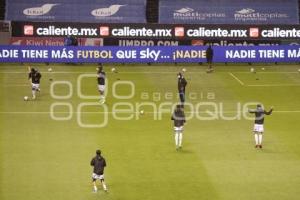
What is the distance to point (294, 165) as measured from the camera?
91.4 feet

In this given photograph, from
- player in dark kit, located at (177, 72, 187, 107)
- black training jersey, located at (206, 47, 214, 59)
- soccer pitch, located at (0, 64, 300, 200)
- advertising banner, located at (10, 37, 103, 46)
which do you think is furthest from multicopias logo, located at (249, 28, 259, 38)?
player in dark kit, located at (177, 72, 187, 107)

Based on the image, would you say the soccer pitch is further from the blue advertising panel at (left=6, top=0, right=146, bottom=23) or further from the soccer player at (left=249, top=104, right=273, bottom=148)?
the blue advertising panel at (left=6, top=0, right=146, bottom=23)

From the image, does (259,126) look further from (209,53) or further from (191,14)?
(191,14)

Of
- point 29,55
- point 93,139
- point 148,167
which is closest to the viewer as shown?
point 148,167

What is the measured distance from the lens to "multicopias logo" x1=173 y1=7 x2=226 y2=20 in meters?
61.8

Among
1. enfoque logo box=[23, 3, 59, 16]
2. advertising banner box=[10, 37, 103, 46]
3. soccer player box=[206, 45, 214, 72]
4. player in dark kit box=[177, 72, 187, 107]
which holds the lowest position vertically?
player in dark kit box=[177, 72, 187, 107]

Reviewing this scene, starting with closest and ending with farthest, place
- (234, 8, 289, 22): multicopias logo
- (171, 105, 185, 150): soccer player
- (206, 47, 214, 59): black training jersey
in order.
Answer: (171, 105, 185, 150): soccer player
(206, 47, 214, 59): black training jersey
(234, 8, 289, 22): multicopias logo

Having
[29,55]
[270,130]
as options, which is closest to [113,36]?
[29,55]

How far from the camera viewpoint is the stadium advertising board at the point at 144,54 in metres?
52.5

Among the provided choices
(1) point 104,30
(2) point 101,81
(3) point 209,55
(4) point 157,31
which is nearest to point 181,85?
(2) point 101,81

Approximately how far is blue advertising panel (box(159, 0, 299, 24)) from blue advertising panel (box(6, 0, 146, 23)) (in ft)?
9.11

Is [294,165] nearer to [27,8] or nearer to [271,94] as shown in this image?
[271,94]

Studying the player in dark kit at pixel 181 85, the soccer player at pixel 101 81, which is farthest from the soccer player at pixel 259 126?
the soccer player at pixel 101 81

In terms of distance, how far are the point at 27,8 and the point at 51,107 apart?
24.1 metres
